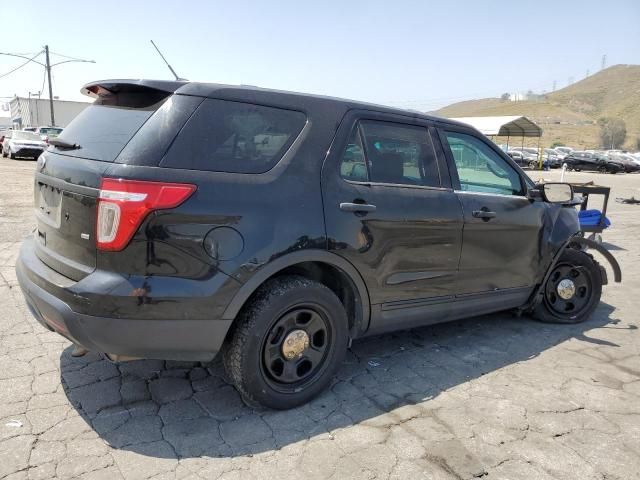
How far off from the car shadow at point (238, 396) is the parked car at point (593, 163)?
39.4m

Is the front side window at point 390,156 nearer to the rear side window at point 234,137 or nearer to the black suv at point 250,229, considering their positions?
the black suv at point 250,229

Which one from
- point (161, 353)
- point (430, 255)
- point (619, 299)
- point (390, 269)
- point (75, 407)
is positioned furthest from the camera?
point (619, 299)

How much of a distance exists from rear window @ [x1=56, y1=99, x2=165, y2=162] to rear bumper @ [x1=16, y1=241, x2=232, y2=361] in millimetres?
693

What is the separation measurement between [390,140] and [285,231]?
44.1 inches

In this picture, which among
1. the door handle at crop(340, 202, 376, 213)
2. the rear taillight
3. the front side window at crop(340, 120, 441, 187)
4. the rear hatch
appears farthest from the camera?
the front side window at crop(340, 120, 441, 187)

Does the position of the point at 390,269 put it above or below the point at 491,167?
below

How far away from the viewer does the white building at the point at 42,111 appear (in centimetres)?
5628

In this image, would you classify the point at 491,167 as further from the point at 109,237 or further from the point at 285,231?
the point at 109,237

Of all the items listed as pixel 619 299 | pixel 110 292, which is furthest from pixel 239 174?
pixel 619 299

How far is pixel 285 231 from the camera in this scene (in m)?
2.78

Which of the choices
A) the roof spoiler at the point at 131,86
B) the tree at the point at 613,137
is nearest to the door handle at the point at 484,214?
the roof spoiler at the point at 131,86

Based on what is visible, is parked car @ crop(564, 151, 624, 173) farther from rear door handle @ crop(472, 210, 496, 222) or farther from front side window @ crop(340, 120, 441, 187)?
front side window @ crop(340, 120, 441, 187)

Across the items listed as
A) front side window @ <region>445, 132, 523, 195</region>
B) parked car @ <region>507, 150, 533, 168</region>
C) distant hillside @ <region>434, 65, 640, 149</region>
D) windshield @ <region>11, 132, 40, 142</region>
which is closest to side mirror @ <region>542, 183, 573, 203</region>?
front side window @ <region>445, 132, 523, 195</region>

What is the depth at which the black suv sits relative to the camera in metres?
2.49
